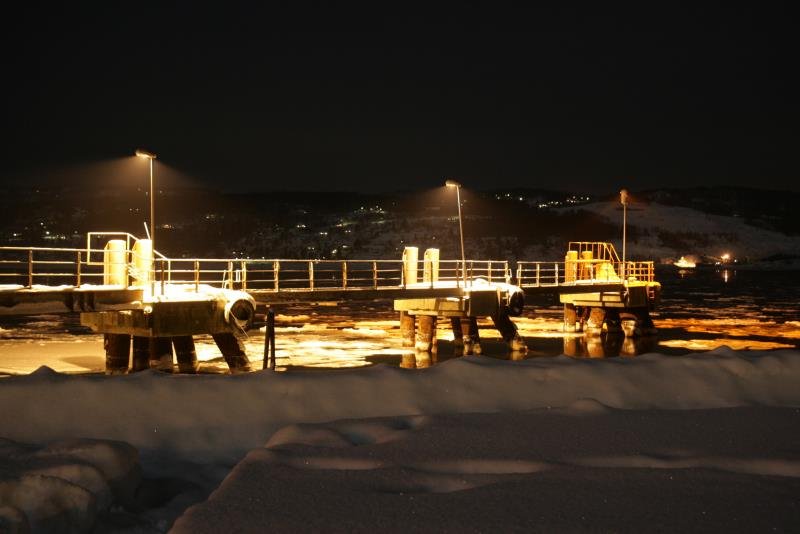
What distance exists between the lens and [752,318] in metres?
44.2

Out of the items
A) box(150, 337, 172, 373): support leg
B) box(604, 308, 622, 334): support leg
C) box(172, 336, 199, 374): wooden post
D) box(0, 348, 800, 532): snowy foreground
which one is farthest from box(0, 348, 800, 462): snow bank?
box(604, 308, 622, 334): support leg

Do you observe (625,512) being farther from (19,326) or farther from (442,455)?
(19,326)

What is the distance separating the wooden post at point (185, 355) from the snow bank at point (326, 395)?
42.8 feet

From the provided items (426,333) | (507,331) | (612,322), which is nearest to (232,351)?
(426,333)

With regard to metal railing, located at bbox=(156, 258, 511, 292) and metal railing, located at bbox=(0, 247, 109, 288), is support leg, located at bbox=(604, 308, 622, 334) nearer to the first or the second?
metal railing, located at bbox=(156, 258, 511, 292)

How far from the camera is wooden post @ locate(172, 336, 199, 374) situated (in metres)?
21.3

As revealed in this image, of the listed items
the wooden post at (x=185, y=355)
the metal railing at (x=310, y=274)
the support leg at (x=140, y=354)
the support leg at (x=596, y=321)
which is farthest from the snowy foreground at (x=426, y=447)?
the support leg at (x=596, y=321)

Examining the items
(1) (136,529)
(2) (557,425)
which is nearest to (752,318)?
(2) (557,425)

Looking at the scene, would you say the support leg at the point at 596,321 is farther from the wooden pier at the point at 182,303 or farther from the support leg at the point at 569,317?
the wooden pier at the point at 182,303

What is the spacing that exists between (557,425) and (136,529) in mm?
3480

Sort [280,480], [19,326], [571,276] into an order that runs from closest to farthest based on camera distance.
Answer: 1. [280,480]
2. [19,326]
3. [571,276]

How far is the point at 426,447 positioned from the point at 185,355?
1591cm

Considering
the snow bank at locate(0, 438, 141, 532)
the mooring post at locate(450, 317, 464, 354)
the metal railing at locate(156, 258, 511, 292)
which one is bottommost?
the mooring post at locate(450, 317, 464, 354)

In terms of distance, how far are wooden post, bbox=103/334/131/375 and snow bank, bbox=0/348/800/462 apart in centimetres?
1308
